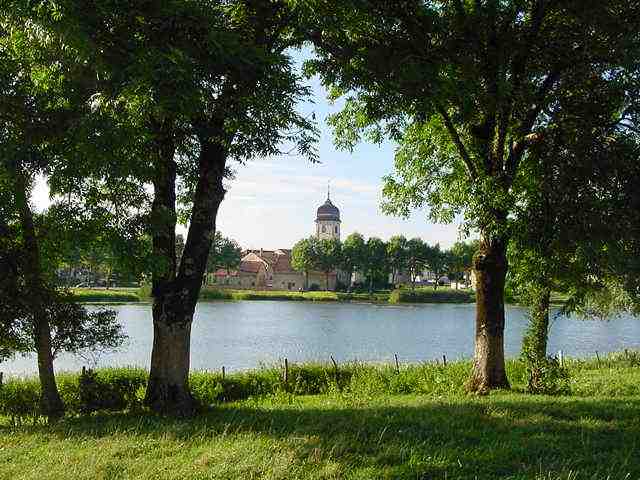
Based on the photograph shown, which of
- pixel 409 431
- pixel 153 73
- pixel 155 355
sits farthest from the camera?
pixel 155 355

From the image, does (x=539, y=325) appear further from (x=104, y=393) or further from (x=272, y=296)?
(x=272, y=296)

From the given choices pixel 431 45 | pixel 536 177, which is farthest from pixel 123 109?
pixel 536 177

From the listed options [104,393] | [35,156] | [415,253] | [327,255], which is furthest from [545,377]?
[415,253]

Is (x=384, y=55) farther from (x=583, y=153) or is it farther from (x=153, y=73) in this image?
(x=153, y=73)

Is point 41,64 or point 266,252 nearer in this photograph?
point 41,64

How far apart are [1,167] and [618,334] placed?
53103mm

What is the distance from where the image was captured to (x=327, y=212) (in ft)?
601

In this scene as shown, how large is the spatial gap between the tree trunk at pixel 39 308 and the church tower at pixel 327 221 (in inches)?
6574

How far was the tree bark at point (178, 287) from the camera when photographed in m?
12.5

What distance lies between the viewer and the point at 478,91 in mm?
13570

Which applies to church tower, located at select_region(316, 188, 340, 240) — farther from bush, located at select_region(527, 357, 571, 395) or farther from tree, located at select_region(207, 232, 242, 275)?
bush, located at select_region(527, 357, 571, 395)

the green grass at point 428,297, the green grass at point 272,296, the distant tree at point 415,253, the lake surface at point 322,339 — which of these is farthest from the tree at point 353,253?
the lake surface at point 322,339

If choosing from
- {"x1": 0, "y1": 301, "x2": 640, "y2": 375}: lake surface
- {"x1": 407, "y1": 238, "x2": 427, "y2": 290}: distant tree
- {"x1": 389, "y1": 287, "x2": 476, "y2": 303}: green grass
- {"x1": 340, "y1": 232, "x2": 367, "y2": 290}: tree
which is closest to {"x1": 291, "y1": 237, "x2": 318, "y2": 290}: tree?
{"x1": 340, "y1": 232, "x2": 367, "y2": 290}: tree

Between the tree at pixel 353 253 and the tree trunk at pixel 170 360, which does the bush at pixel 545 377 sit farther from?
the tree at pixel 353 253
